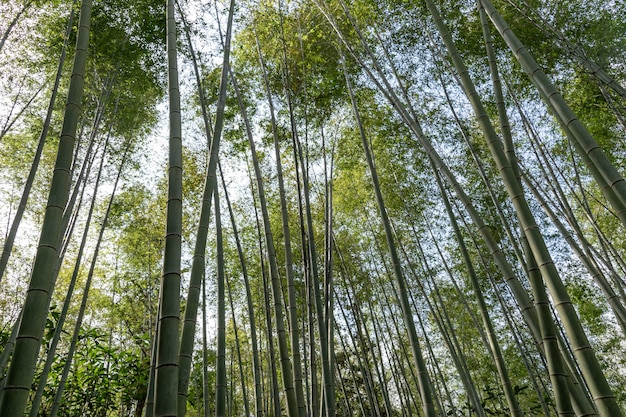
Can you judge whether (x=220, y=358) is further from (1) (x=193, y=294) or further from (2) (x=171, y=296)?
(2) (x=171, y=296)

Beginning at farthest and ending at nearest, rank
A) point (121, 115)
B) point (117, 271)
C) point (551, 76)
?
point (117, 271) < point (551, 76) < point (121, 115)

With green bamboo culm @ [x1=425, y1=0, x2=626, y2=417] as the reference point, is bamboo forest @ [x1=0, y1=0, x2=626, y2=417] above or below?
above

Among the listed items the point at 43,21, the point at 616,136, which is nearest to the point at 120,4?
the point at 43,21

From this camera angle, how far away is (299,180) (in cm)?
321

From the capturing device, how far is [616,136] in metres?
6.60

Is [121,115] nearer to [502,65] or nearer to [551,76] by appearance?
[502,65]

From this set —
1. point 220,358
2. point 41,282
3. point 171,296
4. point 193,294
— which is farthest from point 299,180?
point 41,282

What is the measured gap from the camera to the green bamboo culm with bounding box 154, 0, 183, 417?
1.18m

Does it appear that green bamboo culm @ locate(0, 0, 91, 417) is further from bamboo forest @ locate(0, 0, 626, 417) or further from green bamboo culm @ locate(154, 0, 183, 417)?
green bamboo culm @ locate(154, 0, 183, 417)

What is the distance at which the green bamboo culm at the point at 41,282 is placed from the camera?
3.80ft

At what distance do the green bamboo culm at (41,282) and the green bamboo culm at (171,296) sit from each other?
32cm

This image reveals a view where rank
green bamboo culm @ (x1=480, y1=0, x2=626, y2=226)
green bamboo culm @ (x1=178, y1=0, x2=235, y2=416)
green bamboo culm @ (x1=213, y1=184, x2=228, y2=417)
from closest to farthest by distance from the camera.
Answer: green bamboo culm @ (x1=480, y1=0, x2=626, y2=226)
green bamboo culm @ (x1=178, y1=0, x2=235, y2=416)
green bamboo culm @ (x1=213, y1=184, x2=228, y2=417)

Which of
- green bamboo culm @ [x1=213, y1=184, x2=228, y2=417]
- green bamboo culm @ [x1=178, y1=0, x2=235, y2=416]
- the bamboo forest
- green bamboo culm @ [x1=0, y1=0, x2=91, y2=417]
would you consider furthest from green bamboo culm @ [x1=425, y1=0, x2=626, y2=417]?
green bamboo culm @ [x1=213, y1=184, x2=228, y2=417]

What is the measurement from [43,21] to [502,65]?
550 cm
